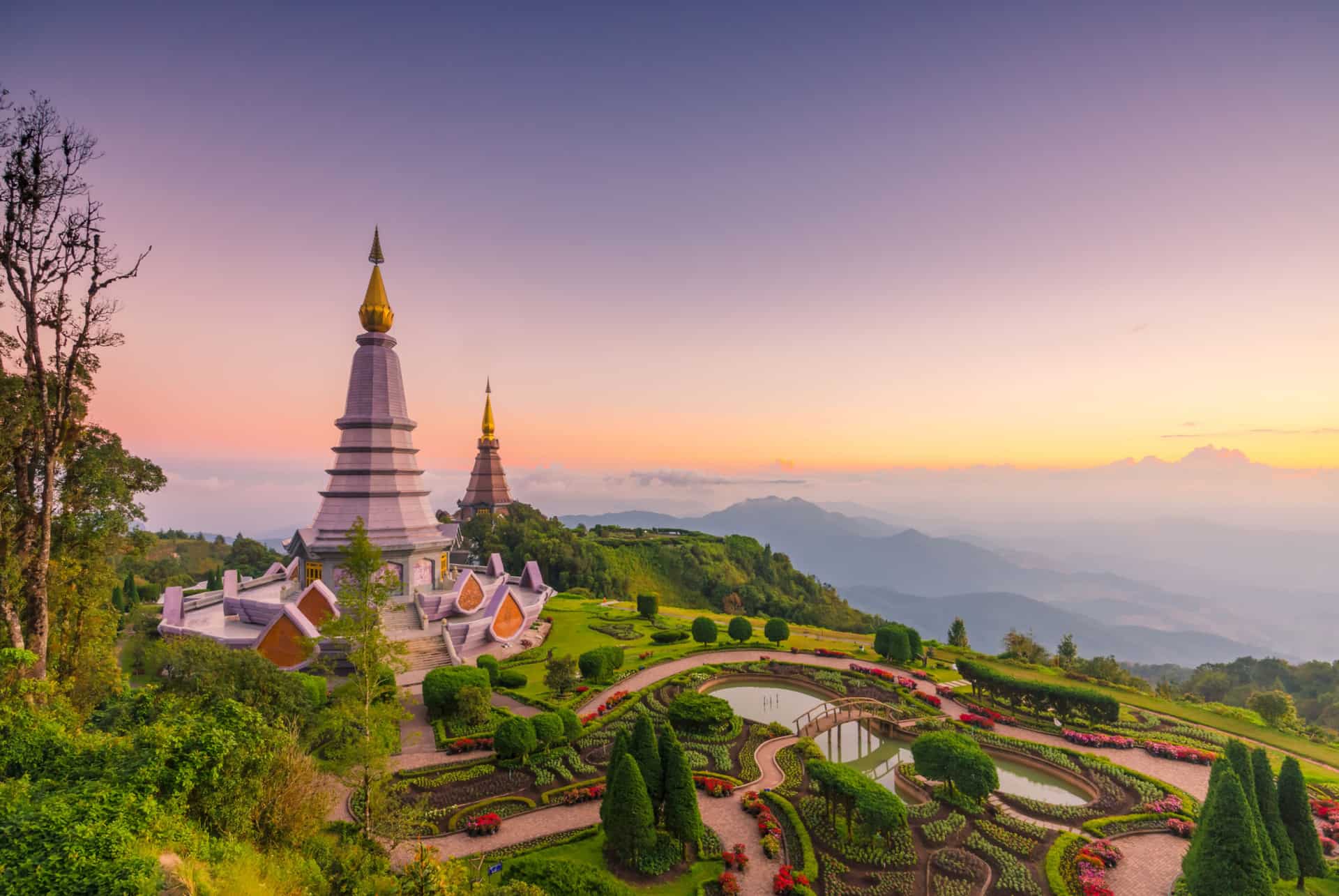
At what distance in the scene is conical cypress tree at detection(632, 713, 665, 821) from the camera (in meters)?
13.8

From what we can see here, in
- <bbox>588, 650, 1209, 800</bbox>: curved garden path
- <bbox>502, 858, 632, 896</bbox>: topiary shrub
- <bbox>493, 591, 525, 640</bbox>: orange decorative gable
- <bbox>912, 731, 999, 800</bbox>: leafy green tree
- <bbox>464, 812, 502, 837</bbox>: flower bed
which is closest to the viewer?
<bbox>502, 858, 632, 896</bbox>: topiary shrub

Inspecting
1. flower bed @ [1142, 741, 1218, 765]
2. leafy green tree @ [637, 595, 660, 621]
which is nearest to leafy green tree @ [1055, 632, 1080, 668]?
flower bed @ [1142, 741, 1218, 765]

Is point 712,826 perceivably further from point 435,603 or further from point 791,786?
point 435,603

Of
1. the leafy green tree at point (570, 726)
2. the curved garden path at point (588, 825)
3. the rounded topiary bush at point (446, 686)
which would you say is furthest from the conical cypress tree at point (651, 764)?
the rounded topiary bush at point (446, 686)

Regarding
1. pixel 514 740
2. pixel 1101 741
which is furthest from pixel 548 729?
pixel 1101 741

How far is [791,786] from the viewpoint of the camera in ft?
57.1

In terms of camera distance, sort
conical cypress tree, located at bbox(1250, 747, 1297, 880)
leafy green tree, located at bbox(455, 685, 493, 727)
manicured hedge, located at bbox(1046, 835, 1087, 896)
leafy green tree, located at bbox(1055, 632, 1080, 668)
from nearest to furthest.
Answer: conical cypress tree, located at bbox(1250, 747, 1297, 880)
manicured hedge, located at bbox(1046, 835, 1087, 896)
leafy green tree, located at bbox(455, 685, 493, 727)
leafy green tree, located at bbox(1055, 632, 1080, 668)

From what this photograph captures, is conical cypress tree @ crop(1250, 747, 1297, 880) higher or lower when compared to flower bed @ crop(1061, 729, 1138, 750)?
higher

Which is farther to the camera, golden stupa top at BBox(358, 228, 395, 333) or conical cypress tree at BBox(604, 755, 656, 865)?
golden stupa top at BBox(358, 228, 395, 333)

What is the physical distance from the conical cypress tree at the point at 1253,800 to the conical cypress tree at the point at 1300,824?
0.97 meters

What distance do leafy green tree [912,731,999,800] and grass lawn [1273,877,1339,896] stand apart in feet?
18.9

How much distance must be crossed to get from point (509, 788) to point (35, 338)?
16.7 meters

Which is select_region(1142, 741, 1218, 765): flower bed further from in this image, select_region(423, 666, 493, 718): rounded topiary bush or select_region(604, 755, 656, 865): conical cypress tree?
select_region(423, 666, 493, 718): rounded topiary bush

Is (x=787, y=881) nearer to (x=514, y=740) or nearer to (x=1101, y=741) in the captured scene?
(x=514, y=740)
